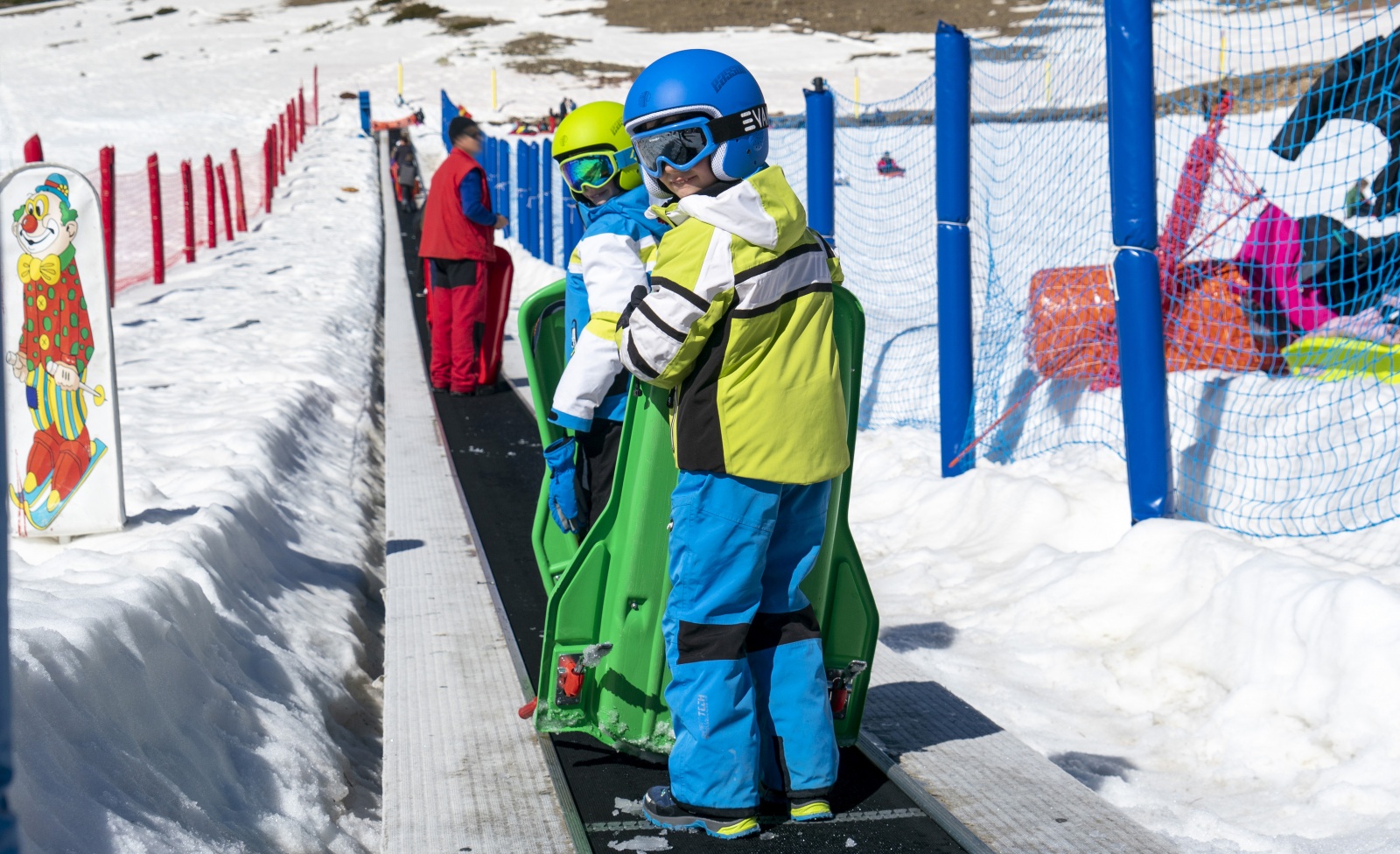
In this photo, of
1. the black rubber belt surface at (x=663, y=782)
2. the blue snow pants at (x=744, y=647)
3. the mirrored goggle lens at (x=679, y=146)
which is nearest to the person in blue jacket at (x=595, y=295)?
the mirrored goggle lens at (x=679, y=146)

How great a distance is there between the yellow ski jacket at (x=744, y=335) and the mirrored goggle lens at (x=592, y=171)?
108cm

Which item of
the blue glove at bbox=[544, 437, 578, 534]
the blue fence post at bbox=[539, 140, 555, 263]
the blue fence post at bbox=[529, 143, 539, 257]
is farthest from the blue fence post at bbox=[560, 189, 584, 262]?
the blue glove at bbox=[544, 437, 578, 534]

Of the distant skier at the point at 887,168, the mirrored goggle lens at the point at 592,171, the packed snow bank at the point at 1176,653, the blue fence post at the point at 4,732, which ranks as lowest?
the packed snow bank at the point at 1176,653

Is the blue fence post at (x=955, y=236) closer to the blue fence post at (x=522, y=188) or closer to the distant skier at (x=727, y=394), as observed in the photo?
the distant skier at (x=727, y=394)

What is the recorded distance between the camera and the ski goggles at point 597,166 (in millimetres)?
3891

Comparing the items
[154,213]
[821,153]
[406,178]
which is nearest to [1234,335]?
[821,153]

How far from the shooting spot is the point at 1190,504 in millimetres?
5305

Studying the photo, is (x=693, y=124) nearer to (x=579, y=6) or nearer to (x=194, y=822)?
(x=194, y=822)

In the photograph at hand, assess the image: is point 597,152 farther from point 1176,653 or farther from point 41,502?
point 1176,653

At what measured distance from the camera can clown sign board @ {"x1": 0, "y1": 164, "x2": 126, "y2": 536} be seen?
4215 millimetres

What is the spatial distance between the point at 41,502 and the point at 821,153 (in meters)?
4.91

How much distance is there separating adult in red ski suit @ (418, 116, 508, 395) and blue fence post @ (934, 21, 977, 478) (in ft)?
11.6

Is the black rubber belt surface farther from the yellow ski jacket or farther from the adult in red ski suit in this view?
the adult in red ski suit

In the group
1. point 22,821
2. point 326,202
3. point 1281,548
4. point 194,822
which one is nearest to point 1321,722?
point 1281,548
